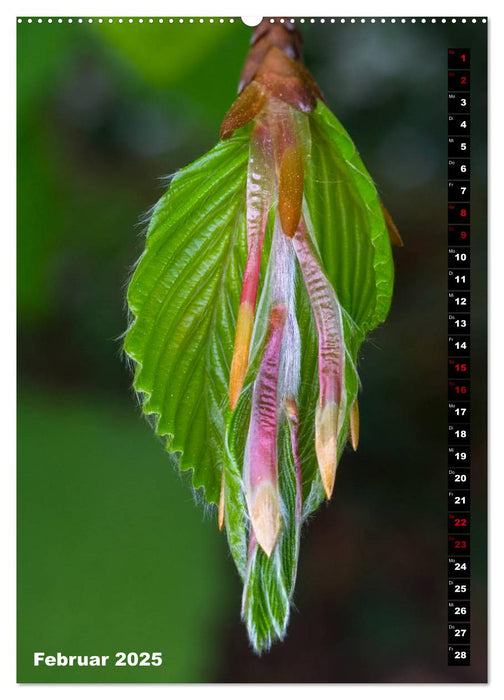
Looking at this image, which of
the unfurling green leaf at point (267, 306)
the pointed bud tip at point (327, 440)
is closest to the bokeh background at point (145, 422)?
the unfurling green leaf at point (267, 306)

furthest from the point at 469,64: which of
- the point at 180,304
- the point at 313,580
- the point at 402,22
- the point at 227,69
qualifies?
the point at 313,580

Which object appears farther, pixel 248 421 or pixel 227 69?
pixel 227 69

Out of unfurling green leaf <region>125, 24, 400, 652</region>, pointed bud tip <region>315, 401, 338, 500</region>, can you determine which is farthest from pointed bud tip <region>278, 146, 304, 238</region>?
pointed bud tip <region>315, 401, 338, 500</region>

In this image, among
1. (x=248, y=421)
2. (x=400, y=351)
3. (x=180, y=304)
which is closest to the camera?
(x=248, y=421)

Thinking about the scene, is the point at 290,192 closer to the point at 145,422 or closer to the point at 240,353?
the point at 240,353

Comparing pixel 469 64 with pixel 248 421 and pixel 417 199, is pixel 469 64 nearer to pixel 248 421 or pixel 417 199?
pixel 417 199

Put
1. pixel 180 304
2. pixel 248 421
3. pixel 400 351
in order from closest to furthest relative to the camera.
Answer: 1. pixel 248 421
2. pixel 180 304
3. pixel 400 351

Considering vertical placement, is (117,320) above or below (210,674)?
above

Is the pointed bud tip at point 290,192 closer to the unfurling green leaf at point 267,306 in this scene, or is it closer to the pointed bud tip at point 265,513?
the unfurling green leaf at point 267,306

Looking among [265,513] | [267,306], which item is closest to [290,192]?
[267,306]
